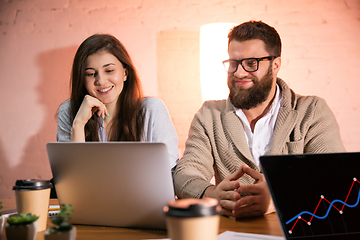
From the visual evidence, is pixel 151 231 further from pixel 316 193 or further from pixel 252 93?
pixel 252 93

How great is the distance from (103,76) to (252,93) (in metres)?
0.86

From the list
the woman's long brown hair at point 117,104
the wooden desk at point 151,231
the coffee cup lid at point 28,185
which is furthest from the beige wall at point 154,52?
the coffee cup lid at point 28,185

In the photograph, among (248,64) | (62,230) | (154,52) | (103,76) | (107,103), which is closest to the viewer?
(62,230)

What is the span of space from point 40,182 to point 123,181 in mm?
210

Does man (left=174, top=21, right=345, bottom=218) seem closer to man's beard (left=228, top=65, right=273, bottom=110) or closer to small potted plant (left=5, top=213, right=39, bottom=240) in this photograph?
man's beard (left=228, top=65, right=273, bottom=110)

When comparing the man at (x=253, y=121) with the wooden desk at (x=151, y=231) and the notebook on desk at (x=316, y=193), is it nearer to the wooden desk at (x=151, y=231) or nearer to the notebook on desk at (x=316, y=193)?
the wooden desk at (x=151, y=231)

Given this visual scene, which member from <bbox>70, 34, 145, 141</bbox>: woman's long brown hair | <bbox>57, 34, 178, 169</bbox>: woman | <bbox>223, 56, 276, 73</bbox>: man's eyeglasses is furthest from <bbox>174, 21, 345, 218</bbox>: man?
<bbox>70, 34, 145, 141</bbox>: woman's long brown hair

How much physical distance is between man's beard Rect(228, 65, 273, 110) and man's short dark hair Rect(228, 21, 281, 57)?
0.40ft

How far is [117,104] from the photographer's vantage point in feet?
6.60

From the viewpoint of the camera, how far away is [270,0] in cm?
234

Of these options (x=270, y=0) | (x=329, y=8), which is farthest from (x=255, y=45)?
(x=329, y=8)

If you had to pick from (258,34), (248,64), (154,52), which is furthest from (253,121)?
(154,52)

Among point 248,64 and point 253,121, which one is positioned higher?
point 248,64

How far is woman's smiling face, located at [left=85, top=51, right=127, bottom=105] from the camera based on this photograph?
1.87 metres
